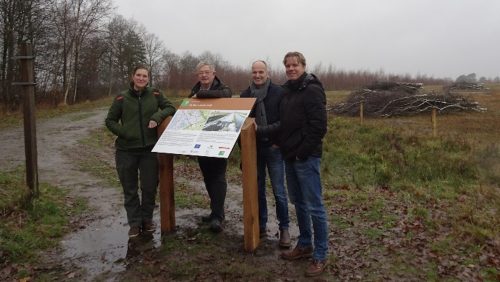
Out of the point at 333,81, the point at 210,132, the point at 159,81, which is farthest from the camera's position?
the point at 159,81

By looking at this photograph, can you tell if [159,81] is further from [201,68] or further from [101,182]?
[201,68]

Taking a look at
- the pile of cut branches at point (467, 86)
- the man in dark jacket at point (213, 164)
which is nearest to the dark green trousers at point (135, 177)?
the man in dark jacket at point (213, 164)

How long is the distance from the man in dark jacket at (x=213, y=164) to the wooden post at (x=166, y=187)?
405 millimetres

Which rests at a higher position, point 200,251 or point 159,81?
point 159,81

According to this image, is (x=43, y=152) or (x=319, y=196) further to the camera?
(x=43, y=152)

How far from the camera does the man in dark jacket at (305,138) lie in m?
4.29

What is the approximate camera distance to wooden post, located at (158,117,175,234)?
551 centimetres

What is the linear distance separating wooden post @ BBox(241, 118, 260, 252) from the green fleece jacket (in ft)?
3.89

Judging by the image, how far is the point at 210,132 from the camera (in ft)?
16.3

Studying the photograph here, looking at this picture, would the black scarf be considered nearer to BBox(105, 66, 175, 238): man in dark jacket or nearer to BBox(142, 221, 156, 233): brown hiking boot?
BBox(105, 66, 175, 238): man in dark jacket

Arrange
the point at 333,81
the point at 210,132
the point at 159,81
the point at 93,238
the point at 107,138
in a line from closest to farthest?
the point at 210,132
the point at 93,238
the point at 107,138
the point at 333,81
the point at 159,81

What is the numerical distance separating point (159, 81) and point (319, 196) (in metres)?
51.6

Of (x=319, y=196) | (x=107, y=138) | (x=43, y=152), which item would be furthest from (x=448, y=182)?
(x=107, y=138)

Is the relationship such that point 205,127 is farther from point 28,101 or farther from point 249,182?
point 28,101
